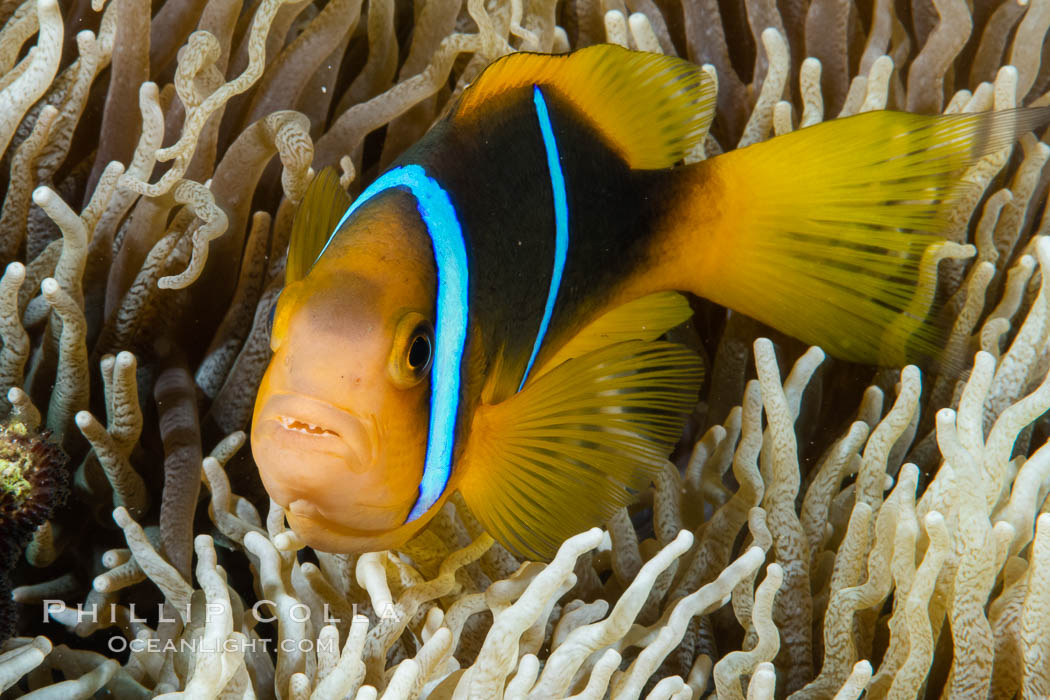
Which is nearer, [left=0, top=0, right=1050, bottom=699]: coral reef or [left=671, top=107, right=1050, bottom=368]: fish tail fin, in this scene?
[left=0, top=0, right=1050, bottom=699]: coral reef

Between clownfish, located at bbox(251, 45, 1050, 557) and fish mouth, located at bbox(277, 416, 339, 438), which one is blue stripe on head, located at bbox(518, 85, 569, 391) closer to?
clownfish, located at bbox(251, 45, 1050, 557)

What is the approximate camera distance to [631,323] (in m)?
1.16

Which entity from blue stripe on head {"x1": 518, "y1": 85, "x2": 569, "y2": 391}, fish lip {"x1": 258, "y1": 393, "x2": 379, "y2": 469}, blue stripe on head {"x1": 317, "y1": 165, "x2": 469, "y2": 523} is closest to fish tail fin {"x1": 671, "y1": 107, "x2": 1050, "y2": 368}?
blue stripe on head {"x1": 518, "y1": 85, "x2": 569, "y2": 391}

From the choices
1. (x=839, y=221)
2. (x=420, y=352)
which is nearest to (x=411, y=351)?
(x=420, y=352)

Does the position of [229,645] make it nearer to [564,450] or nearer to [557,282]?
[564,450]

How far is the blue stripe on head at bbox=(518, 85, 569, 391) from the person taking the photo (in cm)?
98

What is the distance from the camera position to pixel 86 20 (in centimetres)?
138

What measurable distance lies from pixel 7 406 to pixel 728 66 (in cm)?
119

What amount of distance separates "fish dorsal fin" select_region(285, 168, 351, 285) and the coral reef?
213 millimetres

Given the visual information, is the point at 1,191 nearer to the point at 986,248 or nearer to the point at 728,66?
the point at 728,66

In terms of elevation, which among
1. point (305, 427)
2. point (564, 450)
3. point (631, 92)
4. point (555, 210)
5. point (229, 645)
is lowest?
point (229, 645)

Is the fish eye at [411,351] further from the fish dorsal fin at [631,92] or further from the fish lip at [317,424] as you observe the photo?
the fish dorsal fin at [631,92]

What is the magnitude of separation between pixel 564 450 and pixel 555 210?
26 centimetres

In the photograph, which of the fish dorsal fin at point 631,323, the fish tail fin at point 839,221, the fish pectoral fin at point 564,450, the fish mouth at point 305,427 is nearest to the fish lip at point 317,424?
the fish mouth at point 305,427
